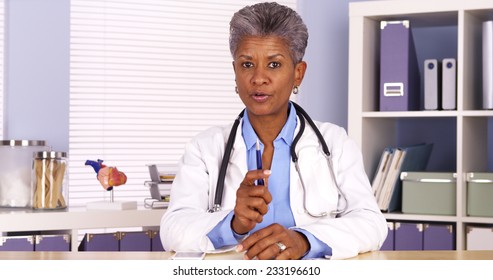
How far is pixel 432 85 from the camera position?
10.6 ft

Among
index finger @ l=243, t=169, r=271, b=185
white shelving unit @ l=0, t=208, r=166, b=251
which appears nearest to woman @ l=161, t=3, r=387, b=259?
index finger @ l=243, t=169, r=271, b=185

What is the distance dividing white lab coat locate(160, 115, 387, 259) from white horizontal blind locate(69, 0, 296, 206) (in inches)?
68.8

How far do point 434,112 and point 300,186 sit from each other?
1.59 m

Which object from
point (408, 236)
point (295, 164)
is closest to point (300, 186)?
point (295, 164)

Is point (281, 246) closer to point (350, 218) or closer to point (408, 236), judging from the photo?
point (350, 218)

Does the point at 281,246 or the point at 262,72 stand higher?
the point at 262,72

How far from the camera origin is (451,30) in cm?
355

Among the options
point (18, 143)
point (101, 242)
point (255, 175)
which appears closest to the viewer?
point (255, 175)

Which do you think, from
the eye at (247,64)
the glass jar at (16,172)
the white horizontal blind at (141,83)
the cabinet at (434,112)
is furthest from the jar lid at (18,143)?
the eye at (247,64)

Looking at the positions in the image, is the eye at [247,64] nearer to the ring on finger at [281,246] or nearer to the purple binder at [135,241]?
the ring on finger at [281,246]

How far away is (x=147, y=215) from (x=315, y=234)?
1.49 m

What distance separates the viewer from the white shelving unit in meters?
2.72
